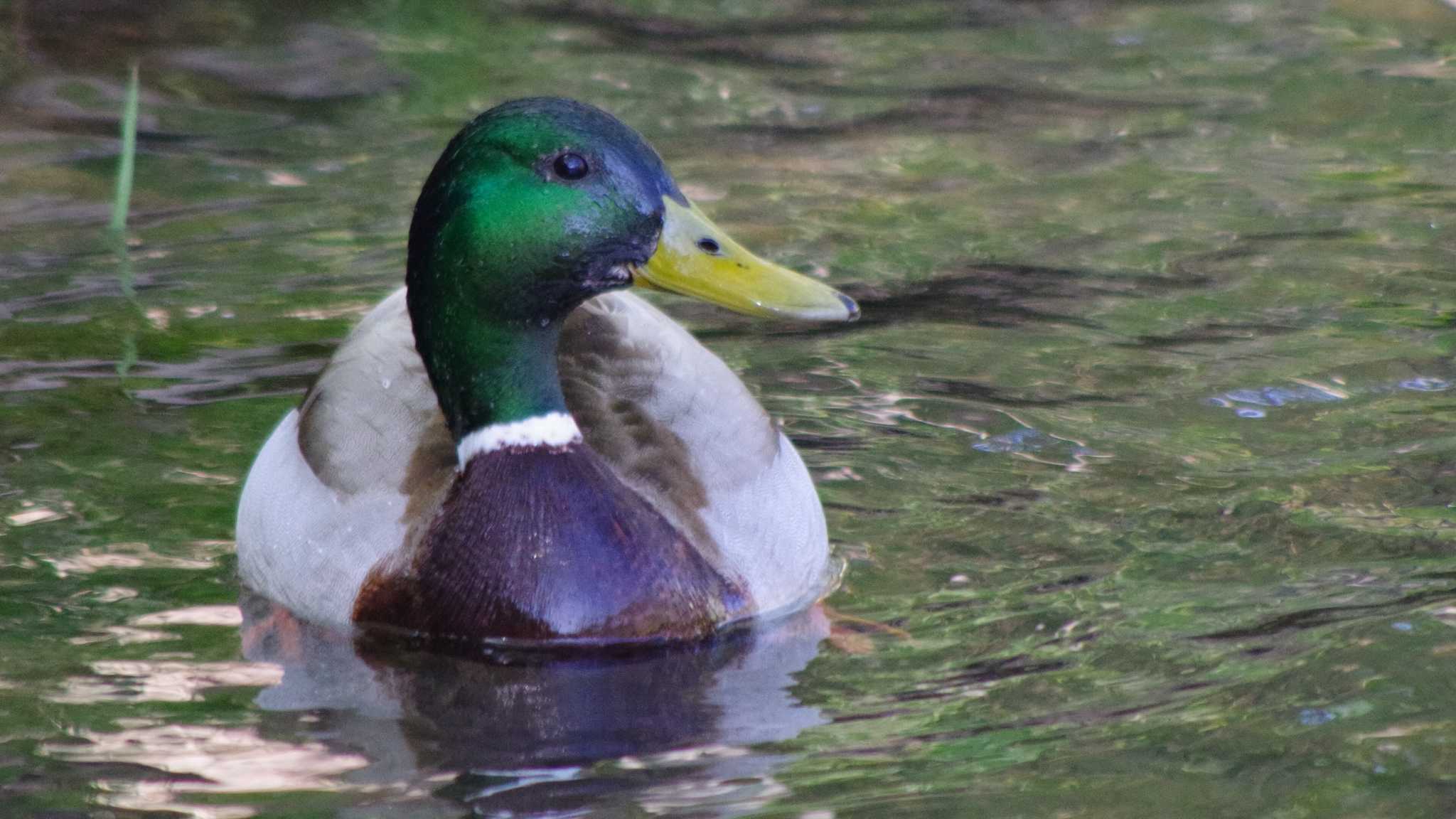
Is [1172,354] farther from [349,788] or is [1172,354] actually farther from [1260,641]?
[349,788]

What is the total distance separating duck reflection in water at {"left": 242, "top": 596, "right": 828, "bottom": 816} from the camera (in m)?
4.07

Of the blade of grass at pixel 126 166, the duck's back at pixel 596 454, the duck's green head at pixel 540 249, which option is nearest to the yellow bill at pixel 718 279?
the duck's green head at pixel 540 249

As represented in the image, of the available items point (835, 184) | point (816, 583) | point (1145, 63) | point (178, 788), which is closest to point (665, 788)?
point (178, 788)

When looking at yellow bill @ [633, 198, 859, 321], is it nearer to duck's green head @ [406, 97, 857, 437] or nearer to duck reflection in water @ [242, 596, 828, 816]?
duck's green head @ [406, 97, 857, 437]

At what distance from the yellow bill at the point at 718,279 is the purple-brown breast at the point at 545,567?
0.47 metres

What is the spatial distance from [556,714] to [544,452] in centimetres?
69

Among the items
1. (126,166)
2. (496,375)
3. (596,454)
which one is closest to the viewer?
(496,375)

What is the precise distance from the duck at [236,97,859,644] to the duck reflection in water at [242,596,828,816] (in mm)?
78

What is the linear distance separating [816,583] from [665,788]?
4.07 feet

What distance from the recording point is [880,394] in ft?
21.1

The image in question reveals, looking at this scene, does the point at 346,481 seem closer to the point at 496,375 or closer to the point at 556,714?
the point at 496,375

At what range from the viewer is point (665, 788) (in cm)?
404

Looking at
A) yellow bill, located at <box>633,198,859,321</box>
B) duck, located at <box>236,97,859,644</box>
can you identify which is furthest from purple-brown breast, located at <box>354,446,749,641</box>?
yellow bill, located at <box>633,198,859,321</box>

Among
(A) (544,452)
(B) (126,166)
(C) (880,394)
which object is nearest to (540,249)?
(A) (544,452)
